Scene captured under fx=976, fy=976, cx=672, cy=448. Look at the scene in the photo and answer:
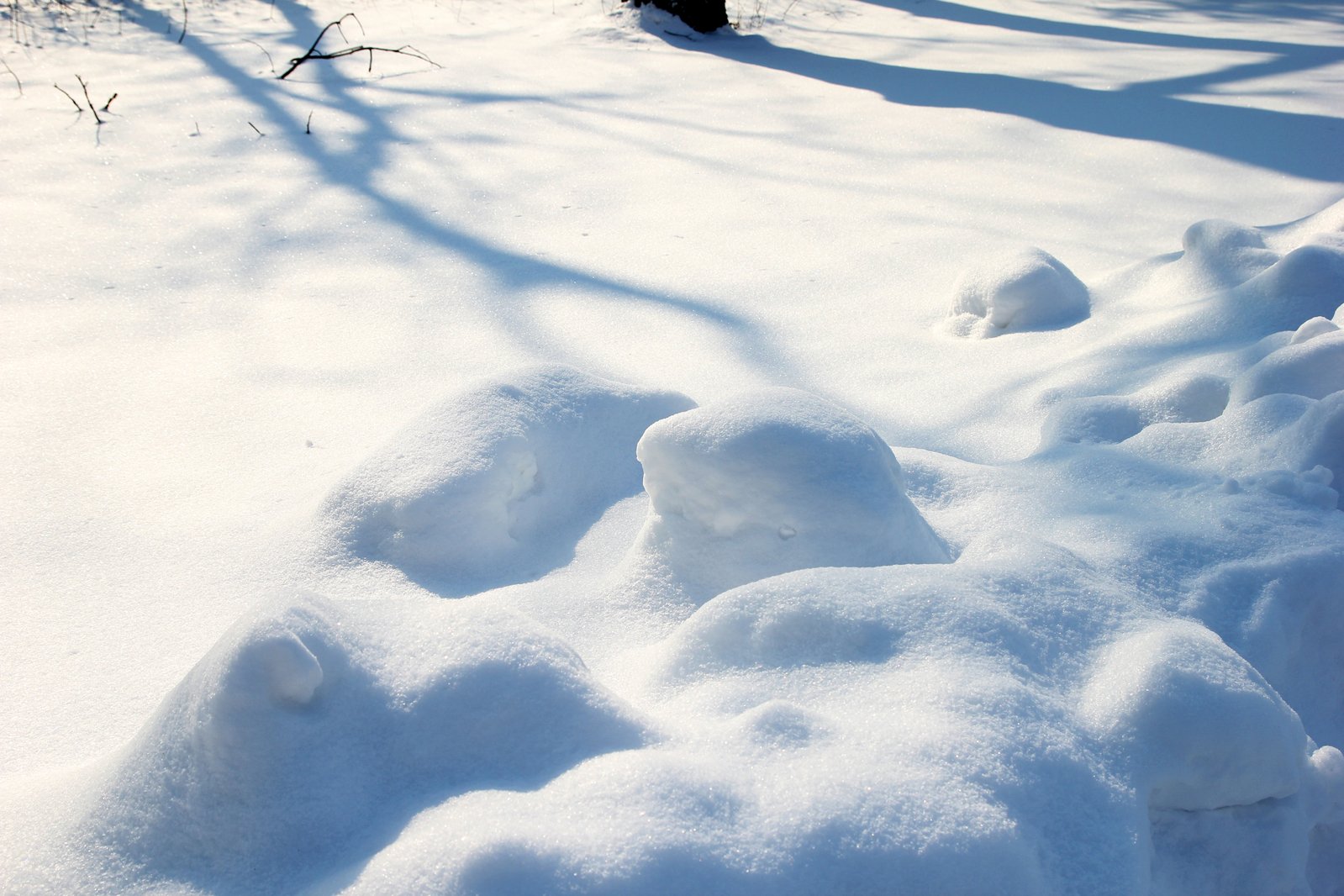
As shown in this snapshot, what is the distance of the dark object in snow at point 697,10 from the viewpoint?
5.78 meters

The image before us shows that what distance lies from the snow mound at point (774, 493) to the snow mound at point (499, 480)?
0.32 metres

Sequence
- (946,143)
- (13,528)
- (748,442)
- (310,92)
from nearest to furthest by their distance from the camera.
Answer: (748,442) → (13,528) → (946,143) → (310,92)

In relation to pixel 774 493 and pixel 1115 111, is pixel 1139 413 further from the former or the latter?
pixel 1115 111

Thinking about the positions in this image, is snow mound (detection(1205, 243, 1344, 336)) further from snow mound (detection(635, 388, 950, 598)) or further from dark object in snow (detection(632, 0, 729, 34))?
dark object in snow (detection(632, 0, 729, 34))

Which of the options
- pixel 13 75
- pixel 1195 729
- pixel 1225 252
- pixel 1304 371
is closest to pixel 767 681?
pixel 1195 729

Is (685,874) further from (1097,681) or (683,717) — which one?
(1097,681)

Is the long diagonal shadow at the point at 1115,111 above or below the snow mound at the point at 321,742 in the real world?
above

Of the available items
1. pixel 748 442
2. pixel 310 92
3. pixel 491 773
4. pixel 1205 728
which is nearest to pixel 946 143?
pixel 310 92

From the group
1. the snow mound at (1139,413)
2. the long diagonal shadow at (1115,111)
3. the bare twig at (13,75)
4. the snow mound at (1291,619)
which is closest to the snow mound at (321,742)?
the snow mound at (1291,619)

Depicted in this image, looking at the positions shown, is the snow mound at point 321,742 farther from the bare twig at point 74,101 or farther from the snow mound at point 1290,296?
the bare twig at point 74,101

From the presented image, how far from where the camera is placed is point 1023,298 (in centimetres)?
266

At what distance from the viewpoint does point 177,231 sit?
3.20 meters

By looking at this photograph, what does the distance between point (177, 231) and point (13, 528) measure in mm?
1692

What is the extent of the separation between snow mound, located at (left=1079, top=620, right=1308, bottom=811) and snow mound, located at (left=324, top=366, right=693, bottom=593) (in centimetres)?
94
